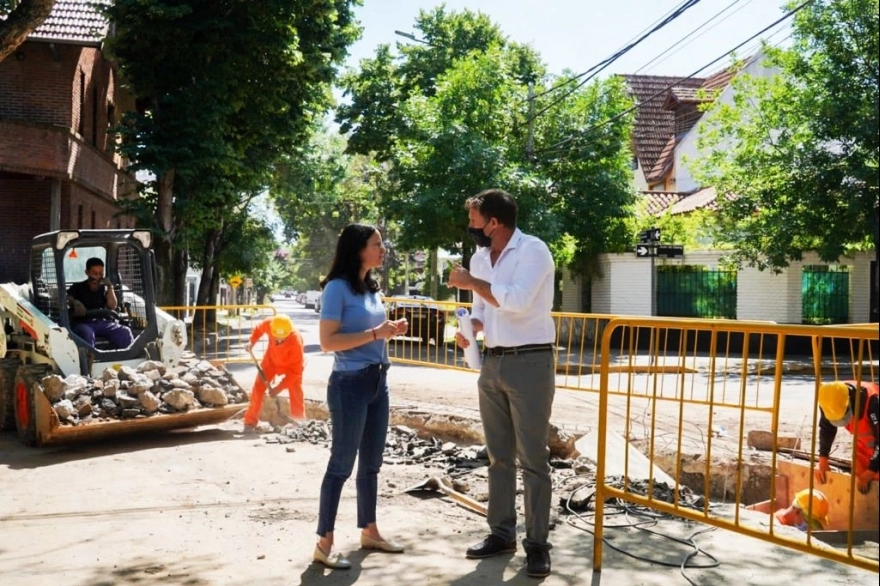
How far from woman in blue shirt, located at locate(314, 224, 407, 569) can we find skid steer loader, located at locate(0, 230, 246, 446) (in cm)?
497

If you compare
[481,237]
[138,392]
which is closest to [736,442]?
[481,237]

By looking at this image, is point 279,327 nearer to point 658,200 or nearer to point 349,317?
point 349,317

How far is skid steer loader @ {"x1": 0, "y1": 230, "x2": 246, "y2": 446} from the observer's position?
9750 millimetres

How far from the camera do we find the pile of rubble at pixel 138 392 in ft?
31.0

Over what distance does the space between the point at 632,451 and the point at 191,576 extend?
4.11 metres

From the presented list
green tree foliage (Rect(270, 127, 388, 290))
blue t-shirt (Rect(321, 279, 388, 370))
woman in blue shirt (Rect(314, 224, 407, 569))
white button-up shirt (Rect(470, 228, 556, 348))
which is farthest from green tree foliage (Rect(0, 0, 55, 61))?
A: green tree foliage (Rect(270, 127, 388, 290))

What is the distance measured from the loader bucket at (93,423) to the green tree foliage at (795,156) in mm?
11387

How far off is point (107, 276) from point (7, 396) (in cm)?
198

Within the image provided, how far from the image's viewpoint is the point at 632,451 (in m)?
7.93

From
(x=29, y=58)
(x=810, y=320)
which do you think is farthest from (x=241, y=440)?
(x=810, y=320)

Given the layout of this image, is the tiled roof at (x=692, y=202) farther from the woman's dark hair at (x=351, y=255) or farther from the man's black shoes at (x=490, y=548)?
the woman's dark hair at (x=351, y=255)

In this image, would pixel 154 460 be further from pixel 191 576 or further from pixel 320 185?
pixel 320 185

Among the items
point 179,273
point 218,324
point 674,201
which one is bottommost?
point 218,324

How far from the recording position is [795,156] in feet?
62.9
